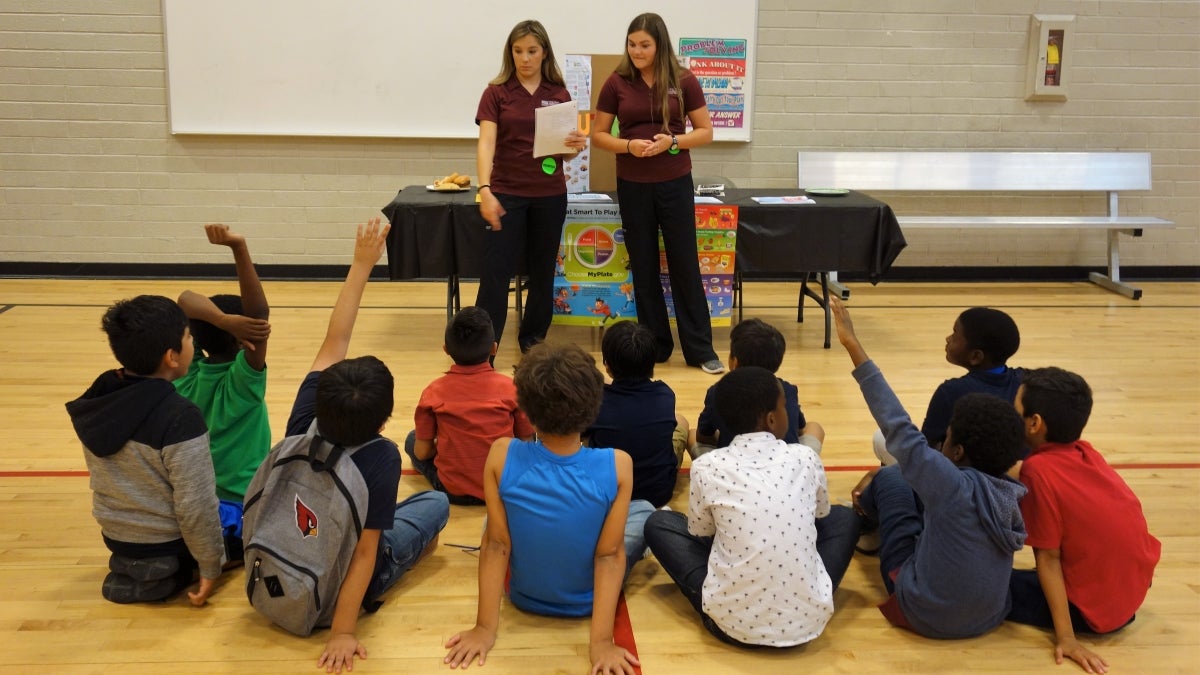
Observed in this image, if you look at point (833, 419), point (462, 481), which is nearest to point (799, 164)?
point (833, 419)

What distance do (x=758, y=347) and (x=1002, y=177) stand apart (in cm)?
440

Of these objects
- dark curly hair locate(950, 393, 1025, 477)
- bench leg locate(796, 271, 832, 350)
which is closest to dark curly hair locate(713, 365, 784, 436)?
dark curly hair locate(950, 393, 1025, 477)

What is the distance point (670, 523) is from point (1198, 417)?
2.89 m

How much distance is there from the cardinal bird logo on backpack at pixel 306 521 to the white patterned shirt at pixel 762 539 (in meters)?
0.89

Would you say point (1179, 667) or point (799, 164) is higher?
point (799, 164)

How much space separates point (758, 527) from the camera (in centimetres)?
246

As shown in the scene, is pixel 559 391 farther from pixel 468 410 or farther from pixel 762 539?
pixel 468 410

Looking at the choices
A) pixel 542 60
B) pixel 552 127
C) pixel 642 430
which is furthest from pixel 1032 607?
pixel 542 60

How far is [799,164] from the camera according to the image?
22.1 feet

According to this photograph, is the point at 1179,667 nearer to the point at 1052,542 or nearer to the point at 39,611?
the point at 1052,542

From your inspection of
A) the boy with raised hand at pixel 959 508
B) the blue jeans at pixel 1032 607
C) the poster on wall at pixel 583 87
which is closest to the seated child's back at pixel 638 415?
the boy with raised hand at pixel 959 508

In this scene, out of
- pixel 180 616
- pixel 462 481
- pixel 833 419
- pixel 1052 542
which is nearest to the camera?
pixel 1052 542

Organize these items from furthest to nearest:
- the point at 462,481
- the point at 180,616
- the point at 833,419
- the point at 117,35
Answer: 1. the point at 117,35
2. the point at 833,419
3. the point at 462,481
4. the point at 180,616

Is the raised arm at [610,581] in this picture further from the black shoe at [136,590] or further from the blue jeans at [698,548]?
the black shoe at [136,590]
